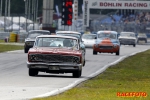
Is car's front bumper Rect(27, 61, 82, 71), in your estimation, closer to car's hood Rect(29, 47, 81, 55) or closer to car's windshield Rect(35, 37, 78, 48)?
car's hood Rect(29, 47, 81, 55)

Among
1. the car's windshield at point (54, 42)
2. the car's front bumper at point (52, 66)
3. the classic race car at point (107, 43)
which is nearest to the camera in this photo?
the car's front bumper at point (52, 66)

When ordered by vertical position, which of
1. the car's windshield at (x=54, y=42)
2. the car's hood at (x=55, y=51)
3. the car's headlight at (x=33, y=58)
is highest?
the car's windshield at (x=54, y=42)


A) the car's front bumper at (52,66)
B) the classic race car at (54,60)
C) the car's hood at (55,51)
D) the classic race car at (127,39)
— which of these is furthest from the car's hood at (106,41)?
the classic race car at (127,39)

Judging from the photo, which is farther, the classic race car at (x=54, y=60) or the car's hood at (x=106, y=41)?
the car's hood at (x=106, y=41)

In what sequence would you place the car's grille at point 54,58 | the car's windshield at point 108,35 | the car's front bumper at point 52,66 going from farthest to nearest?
the car's windshield at point 108,35 → the car's grille at point 54,58 → the car's front bumper at point 52,66

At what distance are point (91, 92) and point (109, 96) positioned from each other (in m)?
1.34

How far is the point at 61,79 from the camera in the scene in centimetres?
2089

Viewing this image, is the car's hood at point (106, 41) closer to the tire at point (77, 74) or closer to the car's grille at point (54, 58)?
the tire at point (77, 74)

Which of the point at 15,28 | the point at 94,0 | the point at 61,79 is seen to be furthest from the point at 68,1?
the point at 61,79

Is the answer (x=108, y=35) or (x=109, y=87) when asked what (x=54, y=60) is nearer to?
(x=109, y=87)

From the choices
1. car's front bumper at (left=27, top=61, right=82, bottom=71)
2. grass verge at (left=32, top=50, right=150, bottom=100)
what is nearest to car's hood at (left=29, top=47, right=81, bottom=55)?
car's front bumper at (left=27, top=61, right=82, bottom=71)

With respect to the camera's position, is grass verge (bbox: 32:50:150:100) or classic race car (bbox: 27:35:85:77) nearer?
grass verge (bbox: 32:50:150:100)

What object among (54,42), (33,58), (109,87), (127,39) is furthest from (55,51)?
(127,39)

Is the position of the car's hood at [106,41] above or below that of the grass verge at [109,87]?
below
